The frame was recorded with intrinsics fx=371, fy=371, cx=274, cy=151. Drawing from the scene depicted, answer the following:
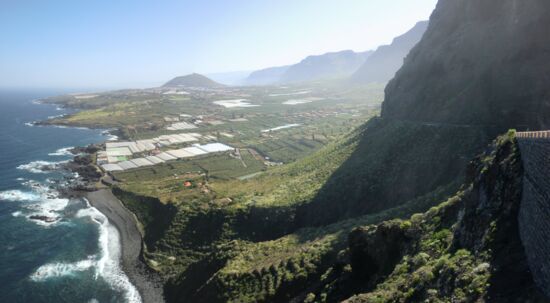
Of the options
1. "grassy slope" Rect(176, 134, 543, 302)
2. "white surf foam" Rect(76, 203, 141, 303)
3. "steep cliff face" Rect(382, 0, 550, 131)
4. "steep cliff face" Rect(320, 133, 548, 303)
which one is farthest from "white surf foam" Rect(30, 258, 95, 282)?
"steep cliff face" Rect(382, 0, 550, 131)

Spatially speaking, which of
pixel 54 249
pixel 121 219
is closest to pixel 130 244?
pixel 121 219

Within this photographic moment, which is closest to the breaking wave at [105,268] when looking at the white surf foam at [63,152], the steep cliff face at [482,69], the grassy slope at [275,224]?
the grassy slope at [275,224]

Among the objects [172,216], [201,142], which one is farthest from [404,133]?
[201,142]

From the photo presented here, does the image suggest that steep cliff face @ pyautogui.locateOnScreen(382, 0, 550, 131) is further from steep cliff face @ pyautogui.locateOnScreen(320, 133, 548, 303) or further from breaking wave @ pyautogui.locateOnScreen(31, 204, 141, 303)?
breaking wave @ pyautogui.locateOnScreen(31, 204, 141, 303)

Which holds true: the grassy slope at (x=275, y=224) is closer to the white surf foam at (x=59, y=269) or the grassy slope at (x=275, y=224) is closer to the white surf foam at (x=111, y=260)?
the white surf foam at (x=111, y=260)

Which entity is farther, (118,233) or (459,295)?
(118,233)

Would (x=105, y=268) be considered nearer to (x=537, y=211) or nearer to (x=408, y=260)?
(x=408, y=260)

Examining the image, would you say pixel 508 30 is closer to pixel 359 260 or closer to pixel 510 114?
pixel 510 114

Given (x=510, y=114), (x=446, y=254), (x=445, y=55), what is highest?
(x=445, y=55)

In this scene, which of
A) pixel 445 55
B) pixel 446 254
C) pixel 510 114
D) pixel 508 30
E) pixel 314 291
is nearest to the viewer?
pixel 446 254
